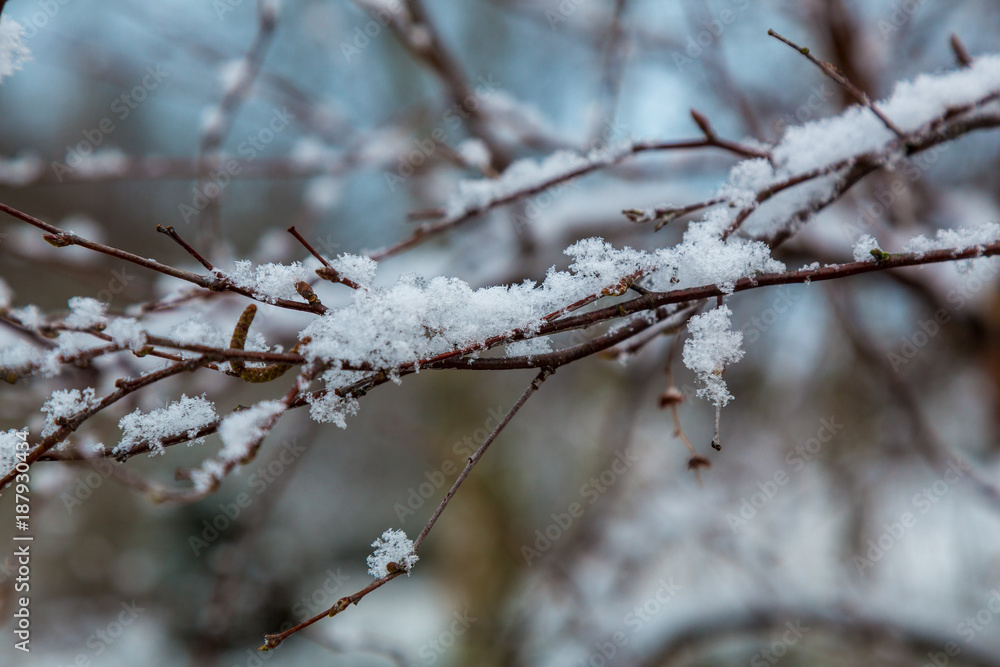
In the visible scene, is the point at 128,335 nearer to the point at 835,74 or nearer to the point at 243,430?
the point at 243,430

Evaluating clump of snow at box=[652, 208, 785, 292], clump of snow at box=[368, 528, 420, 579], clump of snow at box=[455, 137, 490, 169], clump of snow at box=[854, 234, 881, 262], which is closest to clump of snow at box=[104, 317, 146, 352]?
clump of snow at box=[368, 528, 420, 579]

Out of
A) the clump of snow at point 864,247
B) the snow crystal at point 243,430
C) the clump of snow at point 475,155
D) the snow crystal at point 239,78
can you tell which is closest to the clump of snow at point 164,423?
the snow crystal at point 243,430

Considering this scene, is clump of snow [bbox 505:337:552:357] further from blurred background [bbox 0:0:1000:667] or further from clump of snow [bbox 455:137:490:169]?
clump of snow [bbox 455:137:490:169]

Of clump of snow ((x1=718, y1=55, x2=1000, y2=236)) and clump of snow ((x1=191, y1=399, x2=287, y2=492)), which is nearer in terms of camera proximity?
clump of snow ((x1=191, y1=399, x2=287, y2=492))

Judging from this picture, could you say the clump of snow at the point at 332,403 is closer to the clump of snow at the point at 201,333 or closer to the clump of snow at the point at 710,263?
the clump of snow at the point at 201,333

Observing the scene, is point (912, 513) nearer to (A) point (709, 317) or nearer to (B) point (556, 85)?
(B) point (556, 85)
